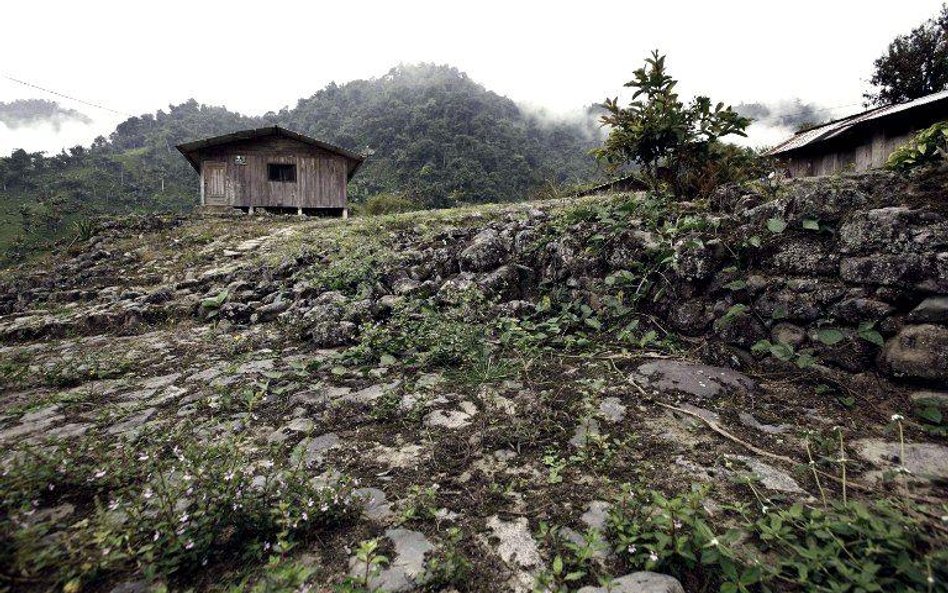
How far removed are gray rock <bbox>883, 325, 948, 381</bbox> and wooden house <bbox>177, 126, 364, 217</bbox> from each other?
19201mm

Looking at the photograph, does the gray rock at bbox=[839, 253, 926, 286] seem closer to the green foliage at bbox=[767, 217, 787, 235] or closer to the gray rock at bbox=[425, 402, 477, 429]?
the green foliage at bbox=[767, 217, 787, 235]

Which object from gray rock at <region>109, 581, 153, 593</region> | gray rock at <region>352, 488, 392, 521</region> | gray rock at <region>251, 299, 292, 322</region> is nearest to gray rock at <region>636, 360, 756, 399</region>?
gray rock at <region>352, 488, 392, 521</region>

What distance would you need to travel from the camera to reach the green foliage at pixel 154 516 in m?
1.62

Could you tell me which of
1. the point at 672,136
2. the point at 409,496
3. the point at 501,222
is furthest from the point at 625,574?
the point at 501,222

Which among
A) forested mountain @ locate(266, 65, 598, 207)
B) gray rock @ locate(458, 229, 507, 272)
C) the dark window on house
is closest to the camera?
gray rock @ locate(458, 229, 507, 272)

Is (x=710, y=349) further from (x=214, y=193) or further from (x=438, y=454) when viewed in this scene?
(x=214, y=193)

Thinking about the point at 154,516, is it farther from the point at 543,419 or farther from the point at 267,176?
the point at 267,176

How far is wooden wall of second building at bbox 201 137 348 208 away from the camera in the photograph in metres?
17.5

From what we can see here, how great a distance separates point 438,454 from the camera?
8.41ft

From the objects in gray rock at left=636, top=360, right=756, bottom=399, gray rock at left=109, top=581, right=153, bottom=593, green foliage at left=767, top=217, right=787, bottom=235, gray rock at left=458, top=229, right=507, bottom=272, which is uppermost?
green foliage at left=767, top=217, right=787, bottom=235

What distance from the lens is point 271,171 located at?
61.3 ft

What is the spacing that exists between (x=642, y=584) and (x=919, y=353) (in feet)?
8.36

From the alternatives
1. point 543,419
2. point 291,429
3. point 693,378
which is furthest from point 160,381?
point 693,378

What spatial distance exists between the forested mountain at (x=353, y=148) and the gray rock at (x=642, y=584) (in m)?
37.6
